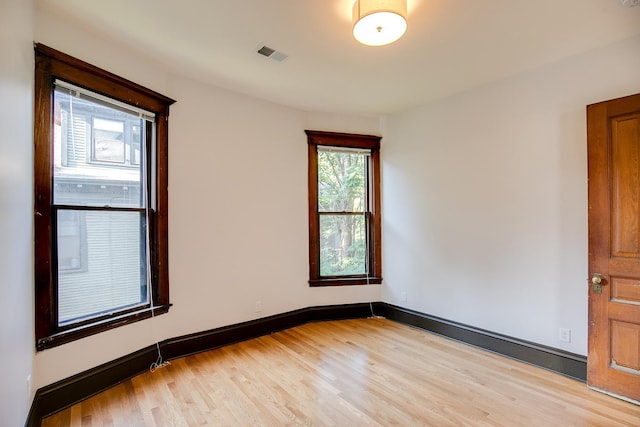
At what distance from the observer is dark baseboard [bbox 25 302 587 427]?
2197 millimetres

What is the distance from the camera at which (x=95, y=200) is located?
250 cm

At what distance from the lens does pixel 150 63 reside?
278 centimetres

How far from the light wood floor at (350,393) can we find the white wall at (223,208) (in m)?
0.39

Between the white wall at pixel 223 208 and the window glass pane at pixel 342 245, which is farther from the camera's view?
the window glass pane at pixel 342 245

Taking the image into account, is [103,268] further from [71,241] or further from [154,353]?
[154,353]

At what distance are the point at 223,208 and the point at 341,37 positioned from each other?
200cm

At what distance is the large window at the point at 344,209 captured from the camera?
4109mm

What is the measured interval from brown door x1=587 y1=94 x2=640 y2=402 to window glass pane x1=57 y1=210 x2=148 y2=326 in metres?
3.72

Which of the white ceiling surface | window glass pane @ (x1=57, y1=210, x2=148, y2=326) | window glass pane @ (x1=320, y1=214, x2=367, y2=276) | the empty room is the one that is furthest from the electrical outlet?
window glass pane @ (x1=57, y1=210, x2=148, y2=326)

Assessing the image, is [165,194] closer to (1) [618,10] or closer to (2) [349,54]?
(2) [349,54]

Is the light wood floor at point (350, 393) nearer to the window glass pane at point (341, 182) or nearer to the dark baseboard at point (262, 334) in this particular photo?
the dark baseboard at point (262, 334)

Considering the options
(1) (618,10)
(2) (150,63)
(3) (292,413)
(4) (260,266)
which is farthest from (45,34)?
(1) (618,10)

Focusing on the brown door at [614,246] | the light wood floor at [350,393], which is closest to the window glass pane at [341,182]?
the light wood floor at [350,393]

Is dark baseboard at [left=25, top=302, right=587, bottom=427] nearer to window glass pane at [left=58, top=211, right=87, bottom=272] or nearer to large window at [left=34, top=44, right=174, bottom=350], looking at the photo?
large window at [left=34, top=44, right=174, bottom=350]
